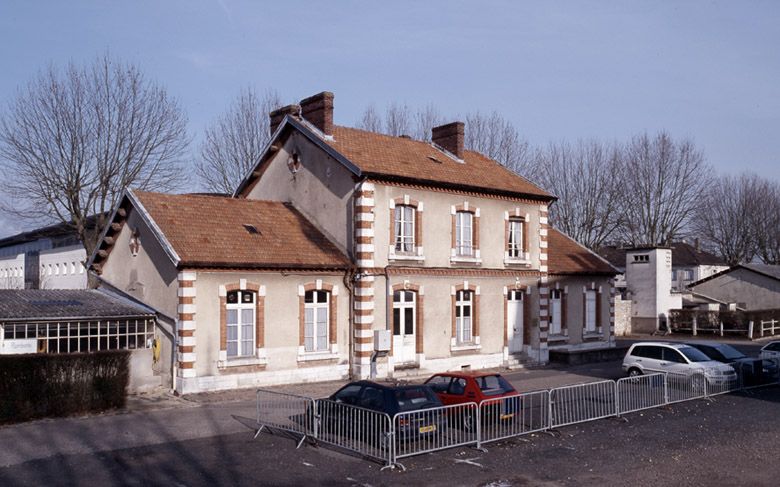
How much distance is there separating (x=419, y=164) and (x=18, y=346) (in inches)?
586

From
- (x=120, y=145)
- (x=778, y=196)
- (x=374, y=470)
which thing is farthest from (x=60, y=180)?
(x=778, y=196)

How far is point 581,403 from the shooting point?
18141 millimetres

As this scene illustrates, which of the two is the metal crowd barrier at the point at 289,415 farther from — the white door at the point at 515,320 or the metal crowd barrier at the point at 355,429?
the white door at the point at 515,320

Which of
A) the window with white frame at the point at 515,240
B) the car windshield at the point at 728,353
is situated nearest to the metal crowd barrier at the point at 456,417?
the car windshield at the point at 728,353

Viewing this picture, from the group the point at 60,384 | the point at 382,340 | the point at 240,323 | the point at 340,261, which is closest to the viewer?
the point at 60,384

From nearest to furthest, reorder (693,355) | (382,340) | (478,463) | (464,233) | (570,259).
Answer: (478,463) < (693,355) < (382,340) < (464,233) < (570,259)

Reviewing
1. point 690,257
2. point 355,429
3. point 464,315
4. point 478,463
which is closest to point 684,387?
point 464,315

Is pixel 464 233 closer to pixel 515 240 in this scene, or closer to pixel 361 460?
pixel 515 240

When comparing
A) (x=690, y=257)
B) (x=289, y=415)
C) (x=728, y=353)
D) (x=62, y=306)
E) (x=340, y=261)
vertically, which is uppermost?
(x=690, y=257)

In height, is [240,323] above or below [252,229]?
below

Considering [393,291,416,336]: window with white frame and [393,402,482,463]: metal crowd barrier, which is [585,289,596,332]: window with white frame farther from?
[393,402,482,463]: metal crowd barrier

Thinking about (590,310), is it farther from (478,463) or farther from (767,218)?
(767,218)

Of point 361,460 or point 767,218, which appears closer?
point 361,460

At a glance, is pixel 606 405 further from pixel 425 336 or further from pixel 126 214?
pixel 126 214
